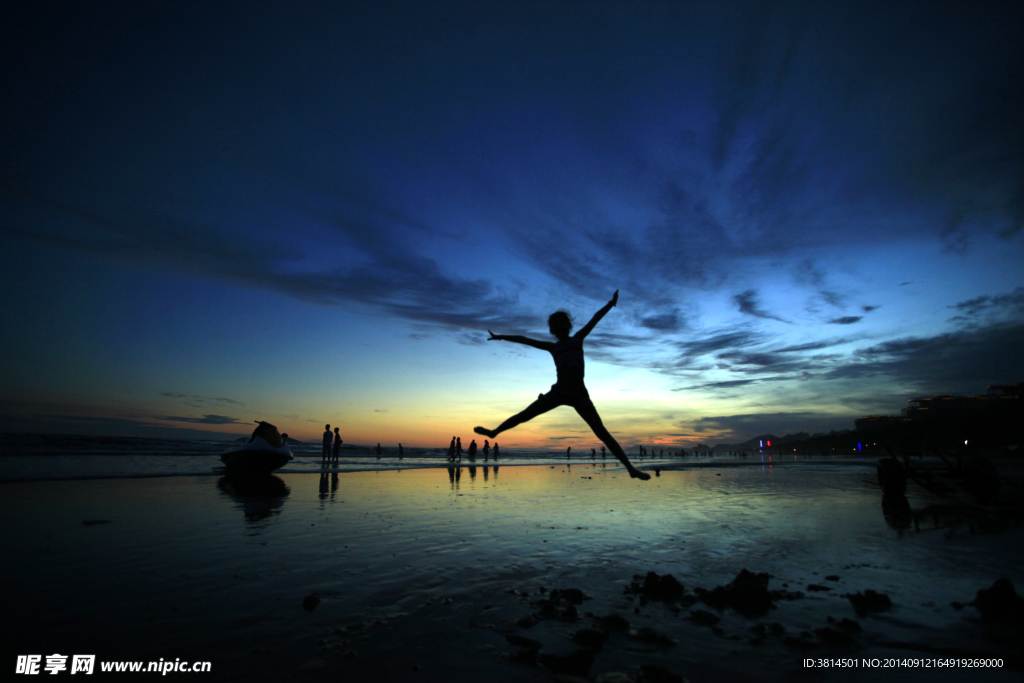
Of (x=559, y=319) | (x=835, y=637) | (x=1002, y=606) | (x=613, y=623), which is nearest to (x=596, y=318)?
(x=559, y=319)

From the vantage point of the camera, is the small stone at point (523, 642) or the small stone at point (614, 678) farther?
the small stone at point (523, 642)

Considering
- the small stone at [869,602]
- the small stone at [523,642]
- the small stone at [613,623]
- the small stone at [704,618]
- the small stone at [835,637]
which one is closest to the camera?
the small stone at [523,642]

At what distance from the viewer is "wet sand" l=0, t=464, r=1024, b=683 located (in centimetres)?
390

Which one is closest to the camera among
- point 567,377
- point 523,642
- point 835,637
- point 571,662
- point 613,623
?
point 571,662

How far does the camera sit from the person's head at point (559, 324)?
5636 millimetres

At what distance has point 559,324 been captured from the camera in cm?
564

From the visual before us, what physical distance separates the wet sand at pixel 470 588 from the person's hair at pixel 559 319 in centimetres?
320

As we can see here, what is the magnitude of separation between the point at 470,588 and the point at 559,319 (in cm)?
353

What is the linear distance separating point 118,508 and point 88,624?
27.7ft

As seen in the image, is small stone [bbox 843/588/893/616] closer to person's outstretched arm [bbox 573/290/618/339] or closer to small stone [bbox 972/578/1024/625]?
small stone [bbox 972/578/1024/625]

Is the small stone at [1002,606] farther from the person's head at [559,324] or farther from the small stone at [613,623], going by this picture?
the person's head at [559,324]

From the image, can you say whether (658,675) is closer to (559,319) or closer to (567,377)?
(567,377)

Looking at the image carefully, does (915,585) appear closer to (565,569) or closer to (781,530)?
(781,530)

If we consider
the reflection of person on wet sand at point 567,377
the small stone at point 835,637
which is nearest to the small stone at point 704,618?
the small stone at point 835,637
